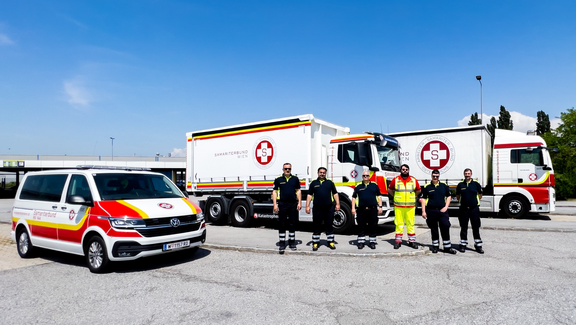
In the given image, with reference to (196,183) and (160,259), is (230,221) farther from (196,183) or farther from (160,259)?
(160,259)

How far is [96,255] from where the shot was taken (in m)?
6.41

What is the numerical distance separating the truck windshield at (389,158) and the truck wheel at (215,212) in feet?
17.0

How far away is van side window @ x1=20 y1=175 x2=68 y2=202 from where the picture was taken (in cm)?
718

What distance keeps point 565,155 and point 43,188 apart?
1420 inches

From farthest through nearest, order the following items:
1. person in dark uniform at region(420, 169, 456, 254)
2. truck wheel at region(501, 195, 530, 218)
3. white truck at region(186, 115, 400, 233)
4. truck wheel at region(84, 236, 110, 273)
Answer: truck wheel at region(501, 195, 530, 218), white truck at region(186, 115, 400, 233), person in dark uniform at region(420, 169, 456, 254), truck wheel at region(84, 236, 110, 273)

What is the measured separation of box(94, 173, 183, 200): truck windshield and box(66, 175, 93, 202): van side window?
7.3 inches

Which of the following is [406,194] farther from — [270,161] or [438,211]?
[270,161]

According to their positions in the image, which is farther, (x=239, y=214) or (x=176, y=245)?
(x=239, y=214)

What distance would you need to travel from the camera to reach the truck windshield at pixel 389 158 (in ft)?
33.5

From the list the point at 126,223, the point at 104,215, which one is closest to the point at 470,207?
the point at 126,223

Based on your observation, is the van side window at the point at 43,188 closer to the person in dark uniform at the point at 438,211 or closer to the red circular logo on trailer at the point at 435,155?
the person in dark uniform at the point at 438,211

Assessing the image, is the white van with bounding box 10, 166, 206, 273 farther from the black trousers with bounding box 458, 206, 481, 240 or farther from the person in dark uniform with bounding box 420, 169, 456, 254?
the black trousers with bounding box 458, 206, 481, 240

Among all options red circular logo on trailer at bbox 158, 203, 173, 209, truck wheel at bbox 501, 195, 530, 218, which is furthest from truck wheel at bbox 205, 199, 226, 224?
truck wheel at bbox 501, 195, 530, 218

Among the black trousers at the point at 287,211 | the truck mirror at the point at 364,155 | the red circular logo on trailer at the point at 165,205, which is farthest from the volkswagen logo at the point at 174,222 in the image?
the truck mirror at the point at 364,155
